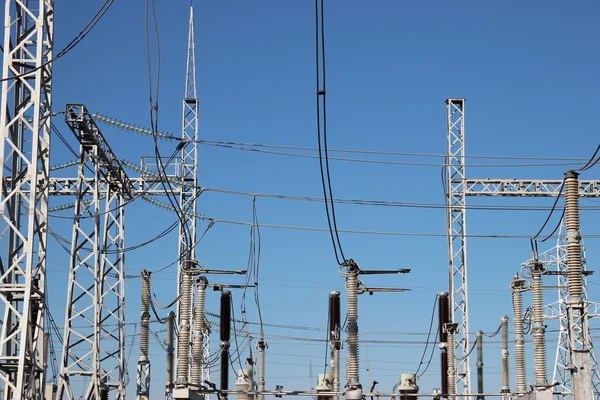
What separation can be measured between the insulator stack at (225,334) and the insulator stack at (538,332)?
7.51 metres

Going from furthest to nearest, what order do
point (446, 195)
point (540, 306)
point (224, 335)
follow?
1. point (446, 195)
2. point (224, 335)
3. point (540, 306)

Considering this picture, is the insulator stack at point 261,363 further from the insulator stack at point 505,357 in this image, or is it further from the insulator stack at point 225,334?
the insulator stack at point 505,357

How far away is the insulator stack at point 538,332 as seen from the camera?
17969mm

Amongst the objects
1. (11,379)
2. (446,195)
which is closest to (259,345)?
(446,195)

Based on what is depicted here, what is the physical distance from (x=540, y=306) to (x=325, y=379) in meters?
6.33

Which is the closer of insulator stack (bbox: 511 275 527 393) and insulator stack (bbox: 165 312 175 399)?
insulator stack (bbox: 511 275 527 393)

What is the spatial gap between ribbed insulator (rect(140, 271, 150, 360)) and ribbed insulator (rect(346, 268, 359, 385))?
772 cm

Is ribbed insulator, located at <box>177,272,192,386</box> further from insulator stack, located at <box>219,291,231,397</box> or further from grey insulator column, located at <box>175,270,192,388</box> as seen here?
insulator stack, located at <box>219,291,231,397</box>

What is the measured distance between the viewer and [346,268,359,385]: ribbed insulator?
17922mm

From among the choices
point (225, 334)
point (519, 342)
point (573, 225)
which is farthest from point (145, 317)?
point (573, 225)

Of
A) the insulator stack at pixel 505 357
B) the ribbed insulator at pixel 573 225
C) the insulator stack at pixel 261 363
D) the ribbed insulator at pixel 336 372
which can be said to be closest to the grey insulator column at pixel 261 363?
the insulator stack at pixel 261 363

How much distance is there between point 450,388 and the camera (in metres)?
24.6

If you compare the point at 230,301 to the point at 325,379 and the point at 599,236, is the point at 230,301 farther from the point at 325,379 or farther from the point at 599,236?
the point at 599,236

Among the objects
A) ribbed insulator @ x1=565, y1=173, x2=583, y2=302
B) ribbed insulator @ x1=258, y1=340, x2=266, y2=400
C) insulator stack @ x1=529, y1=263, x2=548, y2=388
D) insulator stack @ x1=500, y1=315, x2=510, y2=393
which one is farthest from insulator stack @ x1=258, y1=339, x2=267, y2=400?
ribbed insulator @ x1=565, y1=173, x2=583, y2=302
